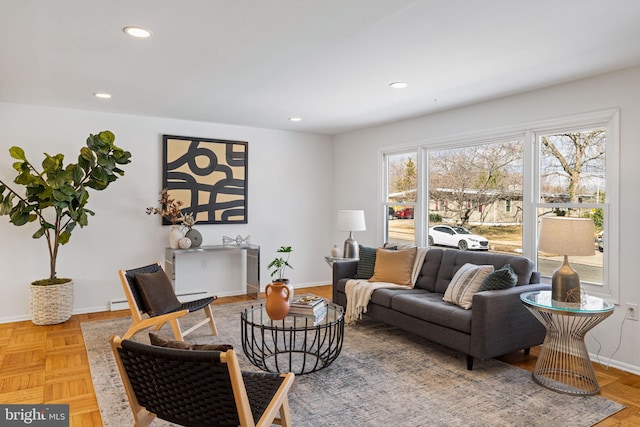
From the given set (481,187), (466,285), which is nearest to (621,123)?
(481,187)

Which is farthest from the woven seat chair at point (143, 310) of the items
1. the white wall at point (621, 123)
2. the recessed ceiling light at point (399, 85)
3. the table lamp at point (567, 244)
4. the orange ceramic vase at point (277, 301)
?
the white wall at point (621, 123)

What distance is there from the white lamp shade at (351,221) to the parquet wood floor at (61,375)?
2388 mm

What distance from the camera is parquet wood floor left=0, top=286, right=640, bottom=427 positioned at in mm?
2656

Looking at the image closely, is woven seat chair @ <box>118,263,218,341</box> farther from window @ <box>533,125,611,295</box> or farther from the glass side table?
window @ <box>533,125,611,295</box>

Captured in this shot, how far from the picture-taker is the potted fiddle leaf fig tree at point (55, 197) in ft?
13.7

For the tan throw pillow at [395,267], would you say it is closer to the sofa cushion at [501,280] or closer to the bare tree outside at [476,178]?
the bare tree outside at [476,178]

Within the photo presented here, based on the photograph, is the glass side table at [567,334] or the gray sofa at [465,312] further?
the gray sofa at [465,312]

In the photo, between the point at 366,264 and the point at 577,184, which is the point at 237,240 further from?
the point at 577,184

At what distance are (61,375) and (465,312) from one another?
3057mm

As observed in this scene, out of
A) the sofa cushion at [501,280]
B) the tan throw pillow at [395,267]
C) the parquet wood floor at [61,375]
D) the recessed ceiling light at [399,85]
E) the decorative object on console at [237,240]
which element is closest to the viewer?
the parquet wood floor at [61,375]

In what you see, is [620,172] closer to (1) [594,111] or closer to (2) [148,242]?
(1) [594,111]

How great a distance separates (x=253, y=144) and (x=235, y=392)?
4.74 metres

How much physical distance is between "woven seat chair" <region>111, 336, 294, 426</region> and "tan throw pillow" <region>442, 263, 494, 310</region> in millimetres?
2085

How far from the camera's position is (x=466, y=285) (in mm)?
3543
